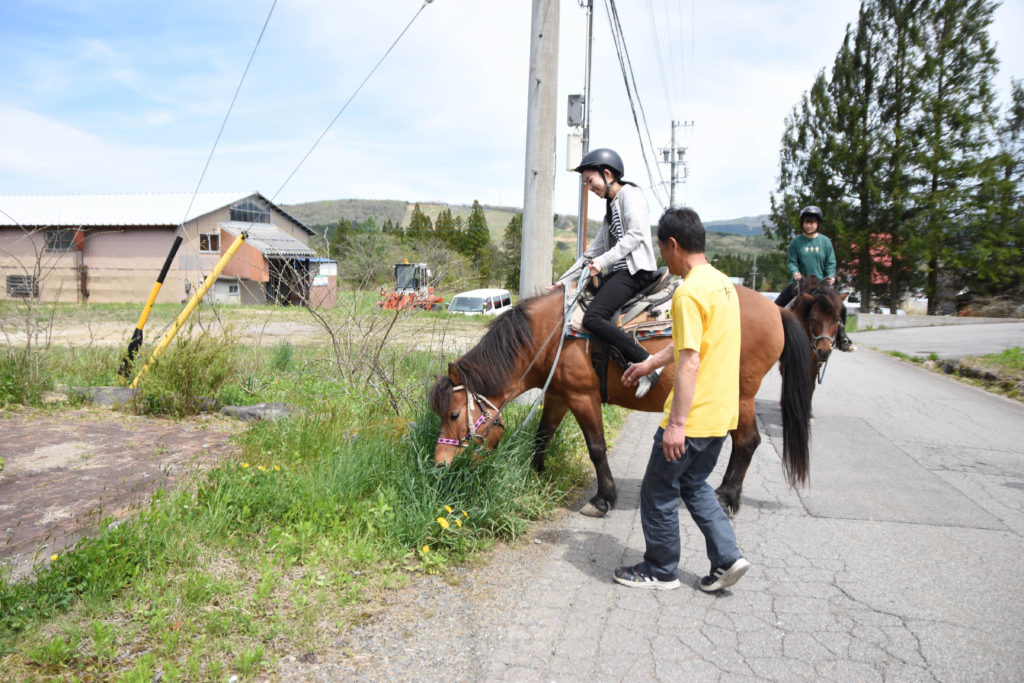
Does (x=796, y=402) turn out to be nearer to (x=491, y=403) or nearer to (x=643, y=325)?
(x=643, y=325)

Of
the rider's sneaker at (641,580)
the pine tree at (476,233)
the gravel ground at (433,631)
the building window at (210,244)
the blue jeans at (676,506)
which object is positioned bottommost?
the gravel ground at (433,631)

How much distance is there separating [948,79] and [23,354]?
33.7 m

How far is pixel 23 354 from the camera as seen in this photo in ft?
22.7

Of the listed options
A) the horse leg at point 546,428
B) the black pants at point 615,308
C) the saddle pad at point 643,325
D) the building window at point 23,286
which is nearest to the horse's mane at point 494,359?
the saddle pad at point 643,325

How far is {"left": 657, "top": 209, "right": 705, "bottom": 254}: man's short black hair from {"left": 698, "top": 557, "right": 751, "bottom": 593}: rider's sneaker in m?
1.67

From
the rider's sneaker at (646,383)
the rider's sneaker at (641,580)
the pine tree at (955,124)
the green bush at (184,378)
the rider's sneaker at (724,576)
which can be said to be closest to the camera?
the rider's sneaker at (724,576)

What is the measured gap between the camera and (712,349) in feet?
10.6

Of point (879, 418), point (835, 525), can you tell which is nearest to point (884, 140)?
point (879, 418)

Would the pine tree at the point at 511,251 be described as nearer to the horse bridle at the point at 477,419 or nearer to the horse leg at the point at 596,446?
the horse leg at the point at 596,446

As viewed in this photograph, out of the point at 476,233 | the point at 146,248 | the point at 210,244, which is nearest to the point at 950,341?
the point at 476,233

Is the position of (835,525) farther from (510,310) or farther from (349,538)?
(349,538)

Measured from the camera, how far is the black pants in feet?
14.0

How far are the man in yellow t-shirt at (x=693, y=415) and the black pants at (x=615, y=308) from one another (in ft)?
2.99

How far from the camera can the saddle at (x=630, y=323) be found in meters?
4.44
